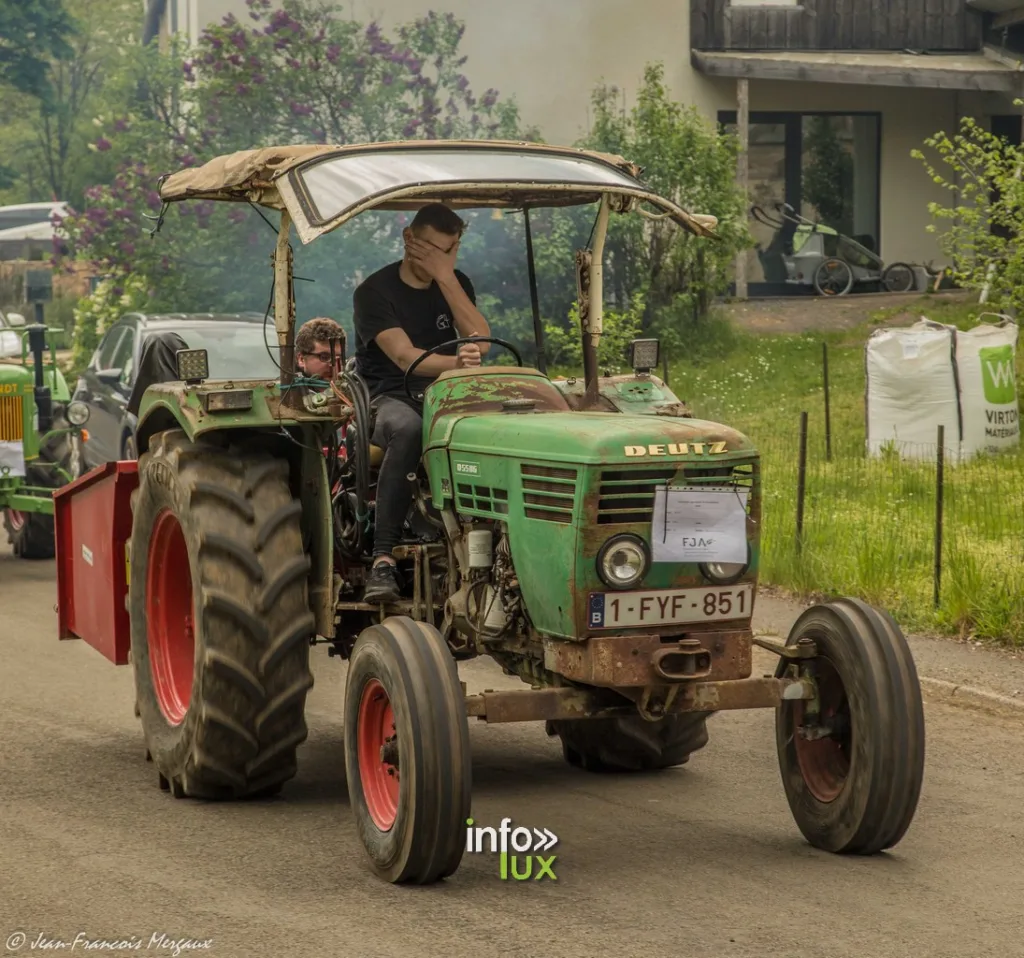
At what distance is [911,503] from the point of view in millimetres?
12656

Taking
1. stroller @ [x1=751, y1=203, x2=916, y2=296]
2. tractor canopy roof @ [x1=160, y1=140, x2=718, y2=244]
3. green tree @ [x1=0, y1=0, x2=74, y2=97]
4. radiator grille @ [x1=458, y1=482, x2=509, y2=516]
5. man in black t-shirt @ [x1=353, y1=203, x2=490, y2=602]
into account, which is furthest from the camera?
green tree @ [x1=0, y1=0, x2=74, y2=97]

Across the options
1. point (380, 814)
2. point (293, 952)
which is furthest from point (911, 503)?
point (293, 952)

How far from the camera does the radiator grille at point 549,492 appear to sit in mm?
5902

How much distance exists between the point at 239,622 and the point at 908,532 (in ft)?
20.0

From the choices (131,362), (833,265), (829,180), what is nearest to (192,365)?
(131,362)

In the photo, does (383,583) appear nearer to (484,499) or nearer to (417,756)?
(484,499)

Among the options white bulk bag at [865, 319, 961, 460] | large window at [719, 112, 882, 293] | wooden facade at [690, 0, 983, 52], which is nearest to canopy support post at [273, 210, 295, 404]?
white bulk bag at [865, 319, 961, 460]

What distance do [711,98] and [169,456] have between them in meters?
18.5

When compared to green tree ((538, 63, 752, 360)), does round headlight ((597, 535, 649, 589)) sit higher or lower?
lower

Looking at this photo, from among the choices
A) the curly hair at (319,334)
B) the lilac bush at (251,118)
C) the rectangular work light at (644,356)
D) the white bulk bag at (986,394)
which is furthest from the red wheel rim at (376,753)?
the lilac bush at (251,118)

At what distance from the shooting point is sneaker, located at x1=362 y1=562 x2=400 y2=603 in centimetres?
667

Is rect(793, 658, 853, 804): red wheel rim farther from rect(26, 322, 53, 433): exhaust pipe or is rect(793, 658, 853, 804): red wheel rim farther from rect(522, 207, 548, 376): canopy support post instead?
rect(26, 322, 53, 433): exhaust pipe

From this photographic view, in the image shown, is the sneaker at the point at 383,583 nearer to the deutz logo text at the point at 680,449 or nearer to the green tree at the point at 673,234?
the deutz logo text at the point at 680,449

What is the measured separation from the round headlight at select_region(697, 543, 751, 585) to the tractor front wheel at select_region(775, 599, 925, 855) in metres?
0.40
